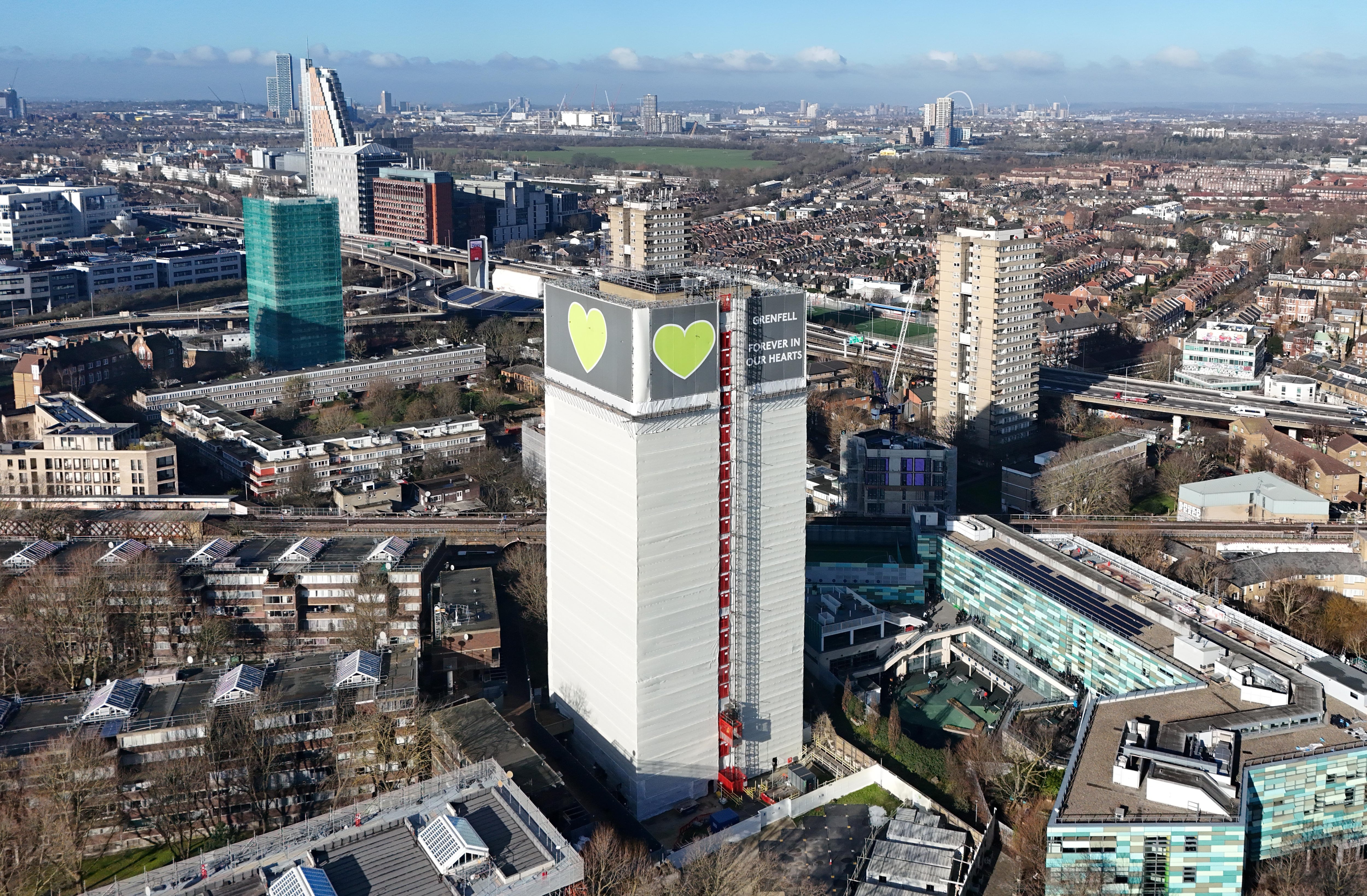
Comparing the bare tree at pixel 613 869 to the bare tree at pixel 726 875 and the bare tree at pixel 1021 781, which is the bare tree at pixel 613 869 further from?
the bare tree at pixel 1021 781

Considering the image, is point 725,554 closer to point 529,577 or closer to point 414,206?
→ point 529,577

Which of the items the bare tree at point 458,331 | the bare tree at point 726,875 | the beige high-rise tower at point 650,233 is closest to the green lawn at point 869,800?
the bare tree at point 726,875

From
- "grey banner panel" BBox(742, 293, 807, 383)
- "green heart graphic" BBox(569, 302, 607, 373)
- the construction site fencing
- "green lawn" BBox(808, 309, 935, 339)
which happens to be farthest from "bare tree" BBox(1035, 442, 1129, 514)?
"green lawn" BBox(808, 309, 935, 339)

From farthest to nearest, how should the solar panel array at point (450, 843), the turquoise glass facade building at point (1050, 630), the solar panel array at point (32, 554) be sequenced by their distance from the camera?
the solar panel array at point (32, 554)
the turquoise glass facade building at point (1050, 630)
the solar panel array at point (450, 843)

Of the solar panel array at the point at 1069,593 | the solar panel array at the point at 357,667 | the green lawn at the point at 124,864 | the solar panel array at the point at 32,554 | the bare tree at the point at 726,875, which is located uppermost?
the solar panel array at the point at 32,554

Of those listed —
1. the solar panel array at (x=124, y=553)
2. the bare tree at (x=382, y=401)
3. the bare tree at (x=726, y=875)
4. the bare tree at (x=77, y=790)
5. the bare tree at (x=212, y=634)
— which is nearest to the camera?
the bare tree at (x=726, y=875)

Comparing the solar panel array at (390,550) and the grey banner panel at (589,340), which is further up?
the grey banner panel at (589,340)

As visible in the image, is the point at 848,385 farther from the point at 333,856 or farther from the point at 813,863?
the point at 333,856
